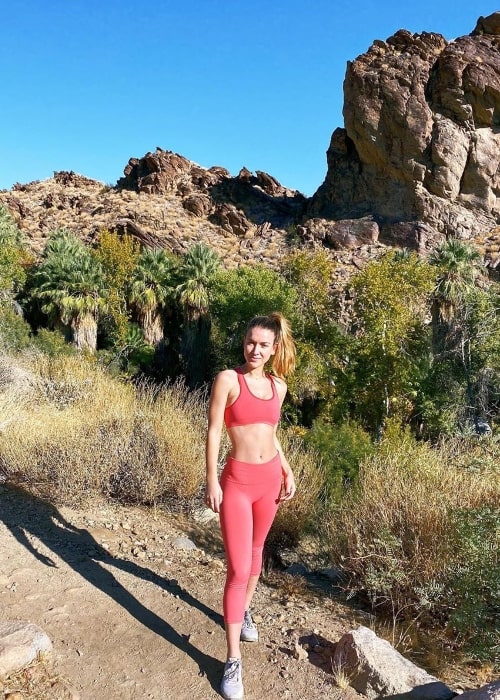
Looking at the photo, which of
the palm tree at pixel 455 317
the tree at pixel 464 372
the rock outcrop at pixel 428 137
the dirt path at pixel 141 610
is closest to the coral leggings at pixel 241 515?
the dirt path at pixel 141 610

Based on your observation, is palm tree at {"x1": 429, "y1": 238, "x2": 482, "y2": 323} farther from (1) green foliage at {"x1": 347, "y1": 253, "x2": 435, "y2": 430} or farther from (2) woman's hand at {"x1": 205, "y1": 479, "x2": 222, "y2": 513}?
(2) woman's hand at {"x1": 205, "y1": 479, "x2": 222, "y2": 513}

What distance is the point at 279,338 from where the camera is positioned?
3113 millimetres

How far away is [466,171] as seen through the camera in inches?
1688

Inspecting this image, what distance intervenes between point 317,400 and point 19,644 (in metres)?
18.3

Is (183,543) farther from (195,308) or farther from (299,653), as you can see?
(195,308)

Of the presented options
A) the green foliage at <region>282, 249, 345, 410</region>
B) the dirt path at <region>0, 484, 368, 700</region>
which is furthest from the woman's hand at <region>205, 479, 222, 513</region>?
the green foliage at <region>282, 249, 345, 410</region>

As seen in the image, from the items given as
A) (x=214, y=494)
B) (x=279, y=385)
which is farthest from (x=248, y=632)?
(x=279, y=385)

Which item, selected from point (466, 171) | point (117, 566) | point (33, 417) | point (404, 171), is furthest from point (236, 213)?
point (117, 566)

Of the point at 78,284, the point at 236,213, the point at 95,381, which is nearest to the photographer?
the point at 95,381

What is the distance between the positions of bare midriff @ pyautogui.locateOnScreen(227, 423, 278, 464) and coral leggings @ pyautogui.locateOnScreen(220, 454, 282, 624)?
3 cm

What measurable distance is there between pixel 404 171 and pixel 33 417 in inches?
1596

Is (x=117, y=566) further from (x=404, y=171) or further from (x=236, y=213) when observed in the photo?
(x=236, y=213)

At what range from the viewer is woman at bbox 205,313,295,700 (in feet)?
9.20

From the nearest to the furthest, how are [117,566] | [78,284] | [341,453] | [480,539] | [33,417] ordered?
[480,539]
[117,566]
[33,417]
[341,453]
[78,284]
